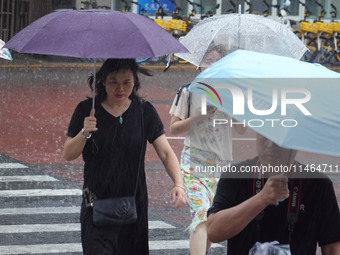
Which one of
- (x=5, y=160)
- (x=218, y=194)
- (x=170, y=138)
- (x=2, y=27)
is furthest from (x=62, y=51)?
(x=2, y=27)

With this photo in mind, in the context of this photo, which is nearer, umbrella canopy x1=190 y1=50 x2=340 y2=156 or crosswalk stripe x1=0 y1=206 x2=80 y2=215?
umbrella canopy x1=190 y1=50 x2=340 y2=156

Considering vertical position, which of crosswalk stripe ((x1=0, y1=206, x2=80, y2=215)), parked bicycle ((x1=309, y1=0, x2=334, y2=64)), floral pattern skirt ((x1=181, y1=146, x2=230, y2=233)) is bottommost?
crosswalk stripe ((x1=0, y1=206, x2=80, y2=215))

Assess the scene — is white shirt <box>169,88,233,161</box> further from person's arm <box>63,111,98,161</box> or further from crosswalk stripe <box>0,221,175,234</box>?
crosswalk stripe <box>0,221,175,234</box>

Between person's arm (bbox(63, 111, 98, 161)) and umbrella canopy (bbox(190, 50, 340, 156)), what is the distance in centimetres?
130

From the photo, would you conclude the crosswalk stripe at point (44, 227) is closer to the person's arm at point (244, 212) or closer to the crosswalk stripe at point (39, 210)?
the crosswalk stripe at point (39, 210)

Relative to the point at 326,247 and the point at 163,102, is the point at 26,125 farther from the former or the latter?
the point at 326,247

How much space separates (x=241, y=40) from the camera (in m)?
6.29

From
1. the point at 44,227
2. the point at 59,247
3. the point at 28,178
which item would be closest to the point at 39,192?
the point at 28,178

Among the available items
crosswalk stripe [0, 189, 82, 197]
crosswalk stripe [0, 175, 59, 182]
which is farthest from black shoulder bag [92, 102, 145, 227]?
crosswalk stripe [0, 175, 59, 182]

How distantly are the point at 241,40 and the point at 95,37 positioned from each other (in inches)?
66.0

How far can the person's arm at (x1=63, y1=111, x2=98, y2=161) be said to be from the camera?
4.78 metres

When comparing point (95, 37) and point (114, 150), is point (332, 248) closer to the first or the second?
point (114, 150)

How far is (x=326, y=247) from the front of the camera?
352cm

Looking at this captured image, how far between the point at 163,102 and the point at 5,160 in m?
6.78
